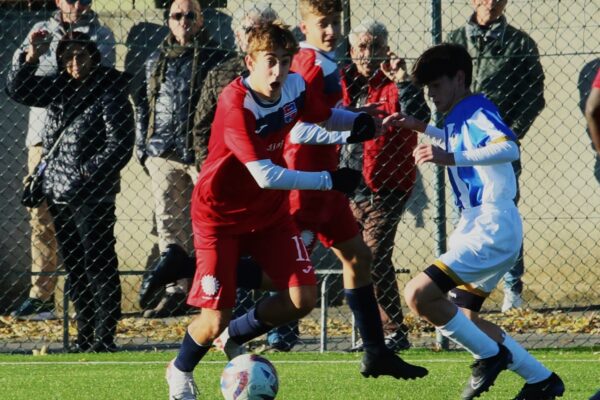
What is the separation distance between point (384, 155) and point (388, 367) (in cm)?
231

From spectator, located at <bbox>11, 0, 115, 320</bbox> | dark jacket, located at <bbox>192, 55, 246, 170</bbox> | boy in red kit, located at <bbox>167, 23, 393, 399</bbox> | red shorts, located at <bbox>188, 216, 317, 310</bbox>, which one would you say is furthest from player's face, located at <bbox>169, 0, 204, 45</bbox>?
red shorts, located at <bbox>188, 216, 317, 310</bbox>

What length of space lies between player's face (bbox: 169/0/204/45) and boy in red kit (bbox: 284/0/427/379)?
198cm

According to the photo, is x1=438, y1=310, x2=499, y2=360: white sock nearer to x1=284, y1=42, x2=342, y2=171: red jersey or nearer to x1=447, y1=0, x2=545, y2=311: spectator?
x1=284, y1=42, x2=342, y2=171: red jersey

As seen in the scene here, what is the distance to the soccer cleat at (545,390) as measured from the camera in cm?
613

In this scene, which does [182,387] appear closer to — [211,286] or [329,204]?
[211,286]

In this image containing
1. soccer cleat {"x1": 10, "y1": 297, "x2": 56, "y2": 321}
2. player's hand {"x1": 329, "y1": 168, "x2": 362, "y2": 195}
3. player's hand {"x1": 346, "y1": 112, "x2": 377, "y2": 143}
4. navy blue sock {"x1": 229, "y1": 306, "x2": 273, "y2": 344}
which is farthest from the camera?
soccer cleat {"x1": 10, "y1": 297, "x2": 56, "y2": 321}

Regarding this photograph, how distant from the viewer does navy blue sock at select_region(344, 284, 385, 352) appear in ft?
23.1

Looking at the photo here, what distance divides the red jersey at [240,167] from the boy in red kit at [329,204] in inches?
23.4

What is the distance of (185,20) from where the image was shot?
9031 millimetres

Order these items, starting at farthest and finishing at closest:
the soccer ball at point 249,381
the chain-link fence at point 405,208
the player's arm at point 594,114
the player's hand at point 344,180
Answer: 1. the chain-link fence at point 405,208
2. the player's hand at point 344,180
3. the soccer ball at point 249,381
4. the player's arm at point 594,114

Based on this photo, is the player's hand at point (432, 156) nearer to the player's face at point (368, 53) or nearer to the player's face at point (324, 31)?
the player's face at point (324, 31)

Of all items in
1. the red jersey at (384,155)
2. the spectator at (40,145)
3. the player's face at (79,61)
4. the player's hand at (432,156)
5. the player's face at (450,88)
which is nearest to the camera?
the player's hand at (432,156)

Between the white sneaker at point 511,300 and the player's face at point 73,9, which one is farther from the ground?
the player's face at point 73,9

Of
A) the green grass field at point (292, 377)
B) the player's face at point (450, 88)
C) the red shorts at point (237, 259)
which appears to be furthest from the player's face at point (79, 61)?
the player's face at point (450, 88)
